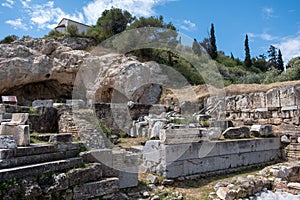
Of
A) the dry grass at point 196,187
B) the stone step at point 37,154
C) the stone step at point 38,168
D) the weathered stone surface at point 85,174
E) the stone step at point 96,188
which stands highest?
the stone step at point 37,154

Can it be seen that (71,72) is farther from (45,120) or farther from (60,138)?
(60,138)

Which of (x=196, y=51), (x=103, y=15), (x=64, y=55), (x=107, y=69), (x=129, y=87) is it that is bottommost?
(x=129, y=87)

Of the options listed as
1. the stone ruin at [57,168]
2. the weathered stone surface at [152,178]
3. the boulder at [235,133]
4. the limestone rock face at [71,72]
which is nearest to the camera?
the stone ruin at [57,168]

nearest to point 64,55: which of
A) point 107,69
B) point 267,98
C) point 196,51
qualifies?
point 107,69

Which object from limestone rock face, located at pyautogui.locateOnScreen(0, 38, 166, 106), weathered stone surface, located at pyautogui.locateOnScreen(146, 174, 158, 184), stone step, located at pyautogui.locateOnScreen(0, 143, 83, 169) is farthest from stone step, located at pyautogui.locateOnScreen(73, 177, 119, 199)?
limestone rock face, located at pyautogui.locateOnScreen(0, 38, 166, 106)

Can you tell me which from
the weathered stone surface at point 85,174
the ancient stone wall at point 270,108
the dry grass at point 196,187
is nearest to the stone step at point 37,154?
the weathered stone surface at point 85,174

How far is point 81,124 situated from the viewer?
32.7 feet

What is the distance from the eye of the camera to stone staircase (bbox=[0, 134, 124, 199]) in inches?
153

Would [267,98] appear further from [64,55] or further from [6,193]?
[64,55]

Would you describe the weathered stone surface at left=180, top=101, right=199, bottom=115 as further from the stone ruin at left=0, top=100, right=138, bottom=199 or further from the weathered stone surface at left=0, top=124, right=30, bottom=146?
the weathered stone surface at left=0, top=124, right=30, bottom=146

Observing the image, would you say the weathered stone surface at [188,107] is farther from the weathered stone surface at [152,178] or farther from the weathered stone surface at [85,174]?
the weathered stone surface at [85,174]

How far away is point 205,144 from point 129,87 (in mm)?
13232

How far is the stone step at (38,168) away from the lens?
152 inches

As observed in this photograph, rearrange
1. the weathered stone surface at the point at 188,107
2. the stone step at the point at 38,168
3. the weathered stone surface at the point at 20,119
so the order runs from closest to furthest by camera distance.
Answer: the stone step at the point at 38,168
the weathered stone surface at the point at 20,119
the weathered stone surface at the point at 188,107
